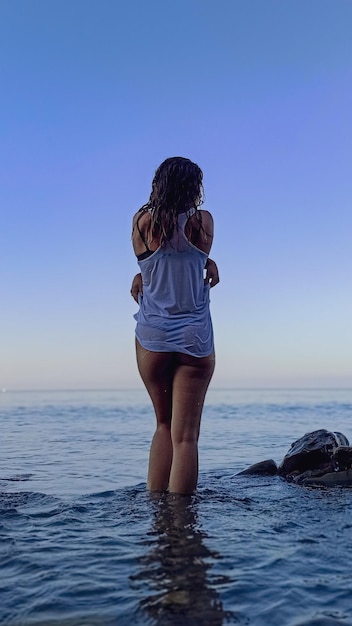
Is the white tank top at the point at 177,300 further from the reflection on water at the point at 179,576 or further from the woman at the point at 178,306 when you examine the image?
the reflection on water at the point at 179,576

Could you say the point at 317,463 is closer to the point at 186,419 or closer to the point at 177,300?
the point at 186,419

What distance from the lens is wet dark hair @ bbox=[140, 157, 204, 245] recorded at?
180 inches

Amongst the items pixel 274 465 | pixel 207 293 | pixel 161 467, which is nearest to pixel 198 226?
pixel 207 293

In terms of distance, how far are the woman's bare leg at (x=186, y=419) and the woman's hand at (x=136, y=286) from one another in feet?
2.39

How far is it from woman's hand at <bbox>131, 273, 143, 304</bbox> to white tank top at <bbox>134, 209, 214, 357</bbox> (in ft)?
0.98

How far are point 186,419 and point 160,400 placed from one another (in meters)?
0.33

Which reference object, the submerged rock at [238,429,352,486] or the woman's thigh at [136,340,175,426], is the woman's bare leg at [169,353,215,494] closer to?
the woman's thigh at [136,340,175,426]

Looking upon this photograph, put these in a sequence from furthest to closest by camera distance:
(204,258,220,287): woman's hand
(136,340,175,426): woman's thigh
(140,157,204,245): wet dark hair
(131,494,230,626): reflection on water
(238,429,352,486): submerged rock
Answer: (238,429,352,486): submerged rock
(204,258,220,287): woman's hand
(136,340,175,426): woman's thigh
(140,157,204,245): wet dark hair
(131,494,230,626): reflection on water

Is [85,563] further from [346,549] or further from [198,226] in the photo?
[198,226]

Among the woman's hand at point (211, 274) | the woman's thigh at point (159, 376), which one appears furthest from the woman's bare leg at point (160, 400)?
the woman's hand at point (211, 274)

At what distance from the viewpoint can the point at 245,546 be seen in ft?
11.2

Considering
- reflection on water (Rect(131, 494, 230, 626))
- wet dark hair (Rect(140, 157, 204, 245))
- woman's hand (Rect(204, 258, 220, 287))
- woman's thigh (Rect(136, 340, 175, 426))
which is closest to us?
reflection on water (Rect(131, 494, 230, 626))

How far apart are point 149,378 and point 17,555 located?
1.80 metres

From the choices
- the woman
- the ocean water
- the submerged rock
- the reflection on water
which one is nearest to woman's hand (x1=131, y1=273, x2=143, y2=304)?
the woman
